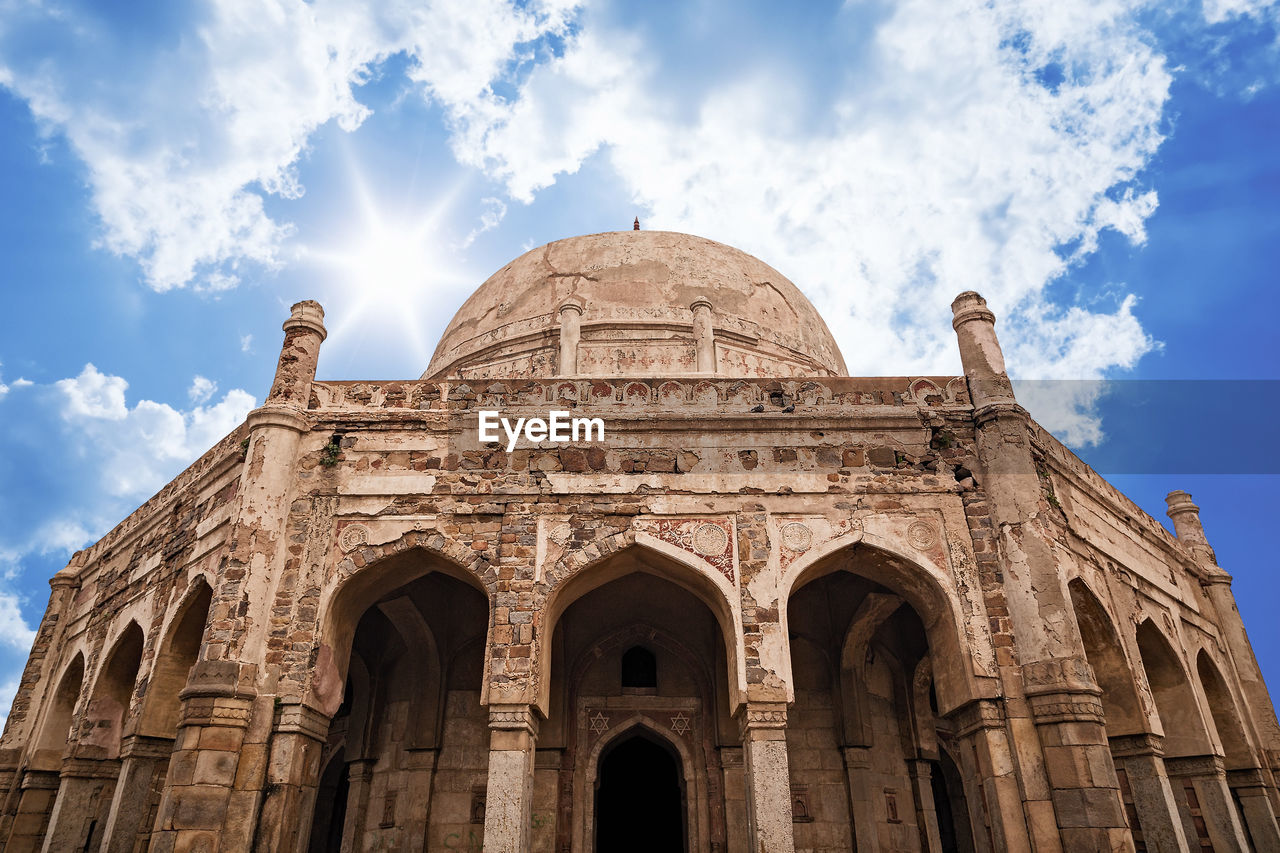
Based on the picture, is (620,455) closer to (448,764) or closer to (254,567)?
(254,567)

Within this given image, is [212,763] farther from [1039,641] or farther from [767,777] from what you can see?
[1039,641]

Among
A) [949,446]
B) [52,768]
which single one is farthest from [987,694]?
[52,768]

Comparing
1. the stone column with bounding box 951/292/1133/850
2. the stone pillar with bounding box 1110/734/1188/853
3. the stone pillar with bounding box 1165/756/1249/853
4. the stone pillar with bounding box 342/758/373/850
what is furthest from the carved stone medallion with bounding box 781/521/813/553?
the stone pillar with bounding box 1165/756/1249/853

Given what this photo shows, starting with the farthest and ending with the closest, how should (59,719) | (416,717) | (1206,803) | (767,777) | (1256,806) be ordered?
(59,719) < (1256,806) < (1206,803) < (416,717) < (767,777)

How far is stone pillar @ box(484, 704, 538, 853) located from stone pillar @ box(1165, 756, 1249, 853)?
27.3 feet

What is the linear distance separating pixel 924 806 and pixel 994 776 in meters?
3.64

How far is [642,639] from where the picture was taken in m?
10.8

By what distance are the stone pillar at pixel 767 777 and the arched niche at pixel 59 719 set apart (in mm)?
9593

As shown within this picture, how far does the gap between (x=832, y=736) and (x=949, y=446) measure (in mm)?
3892

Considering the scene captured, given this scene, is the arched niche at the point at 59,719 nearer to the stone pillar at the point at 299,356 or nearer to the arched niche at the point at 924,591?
the stone pillar at the point at 299,356

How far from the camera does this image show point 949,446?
894 centimetres

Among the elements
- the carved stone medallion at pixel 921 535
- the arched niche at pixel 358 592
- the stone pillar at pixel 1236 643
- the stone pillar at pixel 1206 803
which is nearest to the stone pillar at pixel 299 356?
the arched niche at pixel 358 592

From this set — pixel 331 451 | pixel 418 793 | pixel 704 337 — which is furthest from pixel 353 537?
pixel 704 337

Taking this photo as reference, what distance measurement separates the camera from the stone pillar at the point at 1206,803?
1024 cm
